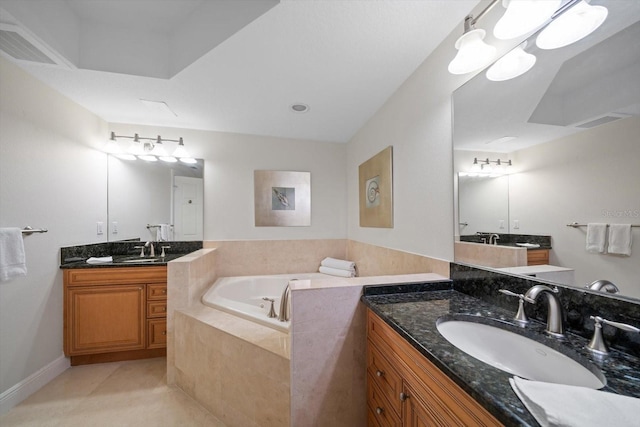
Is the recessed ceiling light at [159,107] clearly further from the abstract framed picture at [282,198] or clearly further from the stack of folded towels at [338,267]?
the stack of folded towels at [338,267]

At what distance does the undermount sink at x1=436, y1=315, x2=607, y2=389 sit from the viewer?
65 centimetres

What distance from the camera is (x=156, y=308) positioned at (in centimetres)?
211

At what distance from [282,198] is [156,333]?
187cm

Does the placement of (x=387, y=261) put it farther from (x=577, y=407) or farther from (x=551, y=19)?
(x=551, y=19)

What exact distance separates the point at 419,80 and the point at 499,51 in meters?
0.56

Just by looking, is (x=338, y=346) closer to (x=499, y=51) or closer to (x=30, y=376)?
(x=499, y=51)

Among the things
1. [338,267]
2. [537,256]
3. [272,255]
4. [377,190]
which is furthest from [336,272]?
[537,256]

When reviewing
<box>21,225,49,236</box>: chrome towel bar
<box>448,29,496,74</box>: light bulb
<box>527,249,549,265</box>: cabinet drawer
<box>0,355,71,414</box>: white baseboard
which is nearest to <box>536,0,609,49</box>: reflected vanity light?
<box>448,29,496,74</box>: light bulb

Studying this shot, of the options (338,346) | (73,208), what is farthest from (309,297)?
(73,208)

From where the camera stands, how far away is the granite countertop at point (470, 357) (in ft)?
1.68

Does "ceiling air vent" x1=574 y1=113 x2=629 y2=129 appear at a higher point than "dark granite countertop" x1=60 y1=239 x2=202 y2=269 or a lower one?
higher

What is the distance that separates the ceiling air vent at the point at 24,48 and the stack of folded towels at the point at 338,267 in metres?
2.80

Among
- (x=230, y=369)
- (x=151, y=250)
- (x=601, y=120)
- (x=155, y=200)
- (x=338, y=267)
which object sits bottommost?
(x=230, y=369)

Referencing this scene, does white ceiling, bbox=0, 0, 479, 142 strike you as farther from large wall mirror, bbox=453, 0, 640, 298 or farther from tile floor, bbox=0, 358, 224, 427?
tile floor, bbox=0, 358, 224, 427
